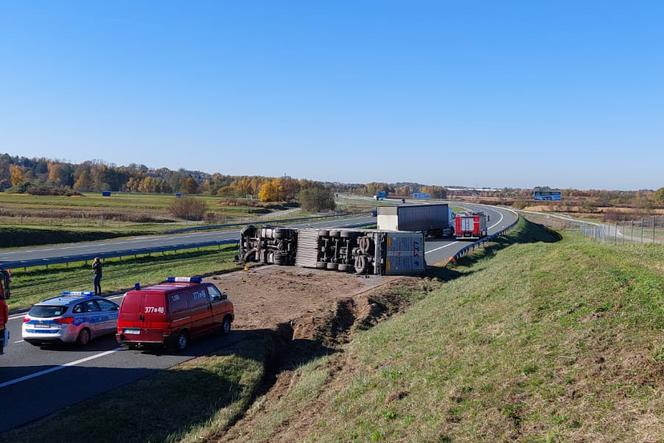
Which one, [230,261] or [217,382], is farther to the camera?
[230,261]

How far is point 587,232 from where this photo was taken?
56.0m

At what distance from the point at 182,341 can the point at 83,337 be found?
9.88 feet

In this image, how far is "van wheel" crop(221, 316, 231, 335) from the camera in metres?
19.2

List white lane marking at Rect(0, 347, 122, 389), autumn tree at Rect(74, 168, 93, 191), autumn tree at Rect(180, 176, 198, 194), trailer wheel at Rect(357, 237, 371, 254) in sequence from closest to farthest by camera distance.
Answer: white lane marking at Rect(0, 347, 122, 389) < trailer wheel at Rect(357, 237, 371, 254) < autumn tree at Rect(74, 168, 93, 191) < autumn tree at Rect(180, 176, 198, 194)

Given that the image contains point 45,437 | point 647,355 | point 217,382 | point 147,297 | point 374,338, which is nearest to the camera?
point 647,355

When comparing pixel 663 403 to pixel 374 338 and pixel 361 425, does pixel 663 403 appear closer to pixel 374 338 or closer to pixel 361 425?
pixel 361 425

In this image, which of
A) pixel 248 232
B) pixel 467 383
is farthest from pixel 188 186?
pixel 467 383

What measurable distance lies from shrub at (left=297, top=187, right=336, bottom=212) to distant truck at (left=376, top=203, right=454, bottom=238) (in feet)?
168

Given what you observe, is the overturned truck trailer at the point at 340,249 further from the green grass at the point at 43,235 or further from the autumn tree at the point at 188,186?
the autumn tree at the point at 188,186

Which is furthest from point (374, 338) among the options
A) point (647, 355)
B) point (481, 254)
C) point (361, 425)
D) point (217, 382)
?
point (481, 254)

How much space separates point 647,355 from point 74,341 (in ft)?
47.4

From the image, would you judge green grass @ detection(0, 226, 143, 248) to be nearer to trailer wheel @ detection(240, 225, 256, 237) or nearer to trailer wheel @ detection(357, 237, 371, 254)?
trailer wheel @ detection(240, 225, 256, 237)

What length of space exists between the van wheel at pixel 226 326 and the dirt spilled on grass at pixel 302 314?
1363 mm

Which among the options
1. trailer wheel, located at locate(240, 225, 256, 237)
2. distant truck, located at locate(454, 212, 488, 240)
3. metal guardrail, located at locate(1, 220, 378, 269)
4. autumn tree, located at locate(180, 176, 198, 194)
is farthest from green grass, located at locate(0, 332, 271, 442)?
autumn tree, located at locate(180, 176, 198, 194)
